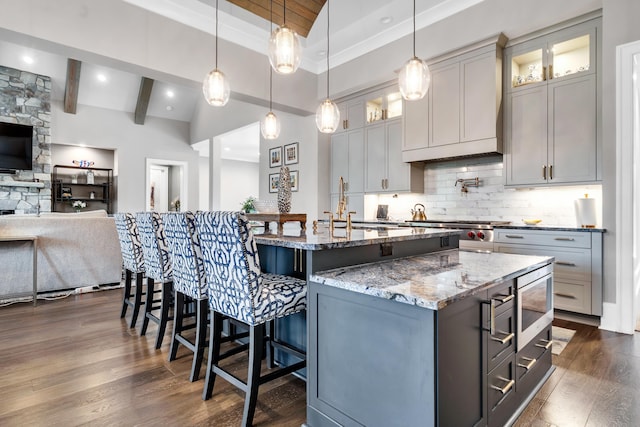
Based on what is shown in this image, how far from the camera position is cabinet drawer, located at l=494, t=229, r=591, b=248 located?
313 cm

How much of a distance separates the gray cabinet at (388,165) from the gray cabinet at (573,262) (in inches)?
64.5

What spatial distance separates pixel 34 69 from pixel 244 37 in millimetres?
5871

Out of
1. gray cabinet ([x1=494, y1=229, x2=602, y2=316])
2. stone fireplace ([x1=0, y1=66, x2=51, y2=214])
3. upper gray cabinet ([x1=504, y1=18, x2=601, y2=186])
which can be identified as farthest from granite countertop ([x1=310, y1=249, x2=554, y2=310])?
stone fireplace ([x1=0, y1=66, x2=51, y2=214])

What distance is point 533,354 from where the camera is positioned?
1941 millimetres

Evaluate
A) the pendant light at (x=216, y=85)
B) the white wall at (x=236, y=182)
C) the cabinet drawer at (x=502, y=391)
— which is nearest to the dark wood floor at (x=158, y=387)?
the cabinet drawer at (x=502, y=391)

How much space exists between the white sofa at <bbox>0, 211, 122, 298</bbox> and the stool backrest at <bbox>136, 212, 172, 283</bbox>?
2.28 meters

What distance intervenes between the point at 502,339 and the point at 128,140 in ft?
31.5

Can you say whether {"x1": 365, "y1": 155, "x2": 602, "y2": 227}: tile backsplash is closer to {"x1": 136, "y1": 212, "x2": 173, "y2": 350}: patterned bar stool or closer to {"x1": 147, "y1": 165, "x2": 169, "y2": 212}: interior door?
{"x1": 136, "y1": 212, "x2": 173, "y2": 350}: patterned bar stool

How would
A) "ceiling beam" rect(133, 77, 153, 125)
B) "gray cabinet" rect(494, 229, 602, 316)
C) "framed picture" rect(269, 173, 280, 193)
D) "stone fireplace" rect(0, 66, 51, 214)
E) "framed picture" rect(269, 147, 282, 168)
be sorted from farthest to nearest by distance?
"ceiling beam" rect(133, 77, 153, 125) → "stone fireplace" rect(0, 66, 51, 214) → "framed picture" rect(269, 173, 280, 193) → "framed picture" rect(269, 147, 282, 168) → "gray cabinet" rect(494, 229, 602, 316)

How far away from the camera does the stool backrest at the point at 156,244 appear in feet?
8.82

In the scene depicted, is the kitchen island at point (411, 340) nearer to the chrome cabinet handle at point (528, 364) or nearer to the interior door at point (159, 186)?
the chrome cabinet handle at point (528, 364)

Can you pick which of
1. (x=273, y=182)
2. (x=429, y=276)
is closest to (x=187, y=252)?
(x=429, y=276)

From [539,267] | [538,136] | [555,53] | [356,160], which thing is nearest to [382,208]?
[356,160]

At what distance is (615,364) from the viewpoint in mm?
2340
